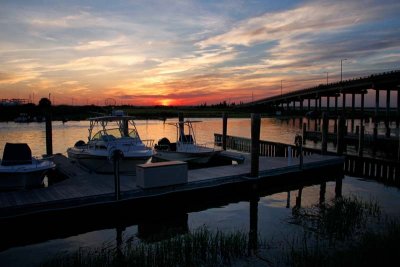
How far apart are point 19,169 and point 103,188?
383 centimetres

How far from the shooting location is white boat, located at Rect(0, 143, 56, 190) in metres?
13.5

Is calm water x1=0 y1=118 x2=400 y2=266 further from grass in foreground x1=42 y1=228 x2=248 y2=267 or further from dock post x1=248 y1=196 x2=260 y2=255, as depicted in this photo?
grass in foreground x1=42 y1=228 x2=248 y2=267

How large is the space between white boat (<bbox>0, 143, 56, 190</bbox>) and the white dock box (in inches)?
182

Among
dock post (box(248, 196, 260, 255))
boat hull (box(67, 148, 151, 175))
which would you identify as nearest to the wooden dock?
boat hull (box(67, 148, 151, 175))

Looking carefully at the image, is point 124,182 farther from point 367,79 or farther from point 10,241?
point 367,79

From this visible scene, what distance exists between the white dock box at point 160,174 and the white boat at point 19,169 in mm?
4624

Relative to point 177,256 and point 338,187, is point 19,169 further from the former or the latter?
point 338,187

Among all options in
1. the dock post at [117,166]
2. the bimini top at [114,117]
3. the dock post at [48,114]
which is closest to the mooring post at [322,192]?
the dock post at [117,166]

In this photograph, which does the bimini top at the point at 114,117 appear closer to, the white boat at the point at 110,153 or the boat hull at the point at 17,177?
the white boat at the point at 110,153

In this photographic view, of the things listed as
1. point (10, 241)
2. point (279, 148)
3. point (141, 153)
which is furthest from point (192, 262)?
point (279, 148)

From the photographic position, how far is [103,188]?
12648mm

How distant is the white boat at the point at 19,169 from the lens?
13461mm

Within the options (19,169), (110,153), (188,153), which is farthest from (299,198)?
(19,169)

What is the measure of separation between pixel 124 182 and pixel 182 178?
2463 mm
